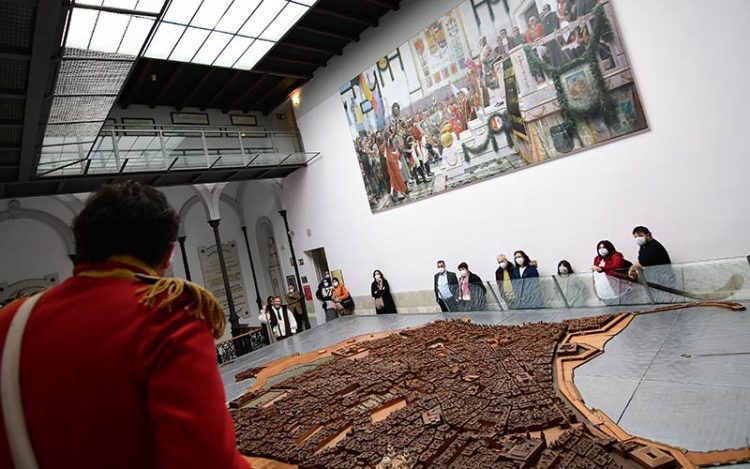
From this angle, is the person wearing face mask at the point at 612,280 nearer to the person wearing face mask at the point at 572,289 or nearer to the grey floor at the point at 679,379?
the person wearing face mask at the point at 572,289

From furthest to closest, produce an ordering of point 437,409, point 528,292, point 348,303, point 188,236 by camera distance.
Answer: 1. point 188,236
2. point 348,303
3. point 528,292
4. point 437,409

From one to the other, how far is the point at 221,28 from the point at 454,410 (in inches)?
384

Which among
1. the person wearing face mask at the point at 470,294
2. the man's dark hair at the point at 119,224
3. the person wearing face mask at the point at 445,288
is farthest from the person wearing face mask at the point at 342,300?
the man's dark hair at the point at 119,224

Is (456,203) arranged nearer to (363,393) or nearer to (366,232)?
(366,232)

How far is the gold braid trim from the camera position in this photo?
1.20m

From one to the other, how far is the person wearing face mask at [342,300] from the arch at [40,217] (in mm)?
8147

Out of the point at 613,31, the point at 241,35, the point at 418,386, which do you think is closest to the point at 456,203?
the point at 613,31

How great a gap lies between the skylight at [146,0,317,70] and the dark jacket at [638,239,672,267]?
8770mm

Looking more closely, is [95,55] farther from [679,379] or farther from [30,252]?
[30,252]

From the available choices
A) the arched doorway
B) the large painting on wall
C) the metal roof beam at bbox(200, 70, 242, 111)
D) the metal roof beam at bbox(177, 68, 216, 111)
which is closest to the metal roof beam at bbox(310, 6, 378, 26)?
the large painting on wall

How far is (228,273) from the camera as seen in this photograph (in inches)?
663

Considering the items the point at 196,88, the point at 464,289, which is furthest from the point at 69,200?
the point at 464,289

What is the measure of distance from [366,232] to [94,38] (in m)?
8.25

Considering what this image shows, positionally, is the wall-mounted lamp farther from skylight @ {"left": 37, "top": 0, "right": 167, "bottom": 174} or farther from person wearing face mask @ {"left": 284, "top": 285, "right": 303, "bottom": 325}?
skylight @ {"left": 37, "top": 0, "right": 167, "bottom": 174}
